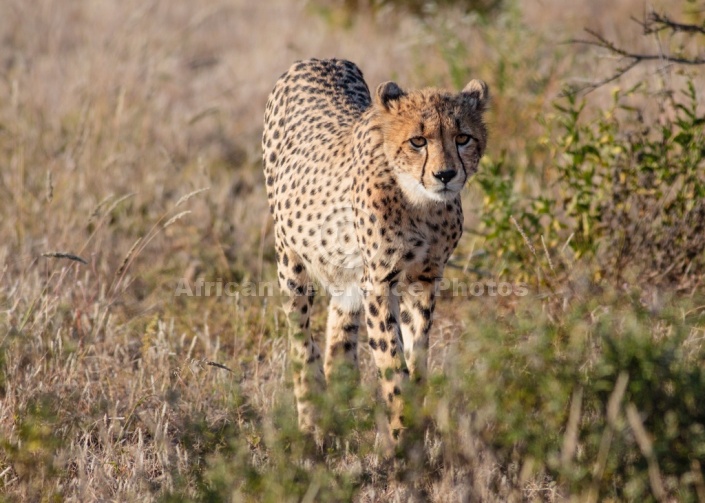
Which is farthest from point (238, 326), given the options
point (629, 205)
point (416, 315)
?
point (629, 205)

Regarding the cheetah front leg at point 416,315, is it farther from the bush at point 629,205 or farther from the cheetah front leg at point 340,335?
the bush at point 629,205

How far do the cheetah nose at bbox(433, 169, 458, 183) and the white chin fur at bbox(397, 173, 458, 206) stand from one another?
0.17 ft

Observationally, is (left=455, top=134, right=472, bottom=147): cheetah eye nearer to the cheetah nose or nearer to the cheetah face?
the cheetah face

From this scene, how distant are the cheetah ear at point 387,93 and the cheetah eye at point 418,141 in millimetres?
212

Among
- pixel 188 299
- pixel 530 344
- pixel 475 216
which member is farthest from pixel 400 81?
pixel 530 344

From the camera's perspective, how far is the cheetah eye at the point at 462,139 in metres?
3.15

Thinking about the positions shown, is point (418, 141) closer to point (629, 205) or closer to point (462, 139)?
point (462, 139)

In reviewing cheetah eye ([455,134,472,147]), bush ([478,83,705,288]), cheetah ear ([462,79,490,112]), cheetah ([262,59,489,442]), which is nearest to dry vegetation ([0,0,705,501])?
bush ([478,83,705,288])

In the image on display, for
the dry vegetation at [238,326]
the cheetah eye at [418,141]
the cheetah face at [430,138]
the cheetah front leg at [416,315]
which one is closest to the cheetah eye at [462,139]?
the cheetah face at [430,138]

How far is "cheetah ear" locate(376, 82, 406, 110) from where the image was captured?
326 centimetres

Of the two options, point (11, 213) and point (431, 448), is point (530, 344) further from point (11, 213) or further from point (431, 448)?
point (11, 213)

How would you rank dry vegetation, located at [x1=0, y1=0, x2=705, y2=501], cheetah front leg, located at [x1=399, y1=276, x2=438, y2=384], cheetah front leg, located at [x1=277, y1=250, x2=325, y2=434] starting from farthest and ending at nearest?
cheetah front leg, located at [x1=277, y1=250, x2=325, y2=434] → cheetah front leg, located at [x1=399, y1=276, x2=438, y2=384] → dry vegetation, located at [x1=0, y1=0, x2=705, y2=501]

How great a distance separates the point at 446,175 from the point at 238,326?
1649 mm

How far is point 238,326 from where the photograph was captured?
4.35 metres
